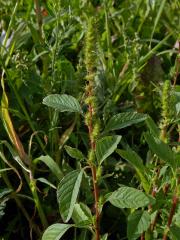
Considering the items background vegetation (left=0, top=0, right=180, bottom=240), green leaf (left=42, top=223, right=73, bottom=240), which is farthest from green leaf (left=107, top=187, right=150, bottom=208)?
green leaf (left=42, top=223, right=73, bottom=240)

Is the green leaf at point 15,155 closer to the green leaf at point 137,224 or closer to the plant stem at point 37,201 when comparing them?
the plant stem at point 37,201

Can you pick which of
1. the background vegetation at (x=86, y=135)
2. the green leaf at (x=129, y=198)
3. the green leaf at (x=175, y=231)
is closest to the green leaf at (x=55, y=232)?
the background vegetation at (x=86, y=135)

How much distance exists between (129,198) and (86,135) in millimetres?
604

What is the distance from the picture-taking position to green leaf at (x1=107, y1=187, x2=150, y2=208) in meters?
1.08

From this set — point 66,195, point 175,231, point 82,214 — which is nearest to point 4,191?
point 82,214

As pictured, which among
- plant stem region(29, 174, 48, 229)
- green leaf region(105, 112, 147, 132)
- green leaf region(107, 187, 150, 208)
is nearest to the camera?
green leaf region(107, 187, 150, 208)

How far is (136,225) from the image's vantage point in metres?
1.15

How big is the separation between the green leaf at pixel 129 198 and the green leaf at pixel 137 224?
2.0 inches

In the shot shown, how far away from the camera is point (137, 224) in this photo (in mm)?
1148

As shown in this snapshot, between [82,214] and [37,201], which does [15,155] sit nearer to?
[37,201]

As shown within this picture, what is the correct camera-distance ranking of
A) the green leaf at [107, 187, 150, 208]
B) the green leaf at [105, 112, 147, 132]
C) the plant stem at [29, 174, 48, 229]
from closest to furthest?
the green leaf at [107, 187, 150, 208] < the green leaf at [105, 112, 147, 132] < the plant stem at [29, 174, 48, 229]

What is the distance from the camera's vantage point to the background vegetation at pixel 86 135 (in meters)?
1.13

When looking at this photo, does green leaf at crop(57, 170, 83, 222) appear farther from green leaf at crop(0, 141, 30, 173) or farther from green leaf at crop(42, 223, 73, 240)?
green leaf at crop(0, 141, 30, 173)

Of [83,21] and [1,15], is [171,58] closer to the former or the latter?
[83,21]
